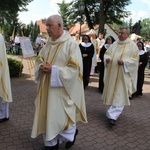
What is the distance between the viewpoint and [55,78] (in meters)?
3.64

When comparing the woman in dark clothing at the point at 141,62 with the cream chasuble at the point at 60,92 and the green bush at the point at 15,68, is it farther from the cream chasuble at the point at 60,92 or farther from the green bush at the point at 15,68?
the cream chasuble at the point at 60,92

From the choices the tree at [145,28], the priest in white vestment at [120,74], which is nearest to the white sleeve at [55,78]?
the priest in white vestment at [120,74]

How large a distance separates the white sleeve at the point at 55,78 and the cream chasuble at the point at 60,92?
0.05m

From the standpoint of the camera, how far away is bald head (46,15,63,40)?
3631 mm

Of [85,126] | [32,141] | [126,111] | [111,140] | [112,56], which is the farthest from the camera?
[126,111]

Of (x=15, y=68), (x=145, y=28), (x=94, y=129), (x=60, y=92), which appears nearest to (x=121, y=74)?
(x=94, y=129)

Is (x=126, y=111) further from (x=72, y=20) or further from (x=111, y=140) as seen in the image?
(x=72, y=20)

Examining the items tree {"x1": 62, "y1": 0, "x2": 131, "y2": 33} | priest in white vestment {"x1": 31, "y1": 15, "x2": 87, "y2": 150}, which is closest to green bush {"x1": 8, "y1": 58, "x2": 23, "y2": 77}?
priest in white vestment {"x1": 31, "y1": 15, "x2": 87, "y2": 150}

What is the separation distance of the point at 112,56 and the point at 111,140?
1927 millimetres

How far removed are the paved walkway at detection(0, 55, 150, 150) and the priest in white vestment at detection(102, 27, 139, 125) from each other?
1.33 feet

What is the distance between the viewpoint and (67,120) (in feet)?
12.5

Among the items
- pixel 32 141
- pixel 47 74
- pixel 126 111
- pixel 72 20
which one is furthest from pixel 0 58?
pixel 72 20

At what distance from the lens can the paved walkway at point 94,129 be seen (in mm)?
4379

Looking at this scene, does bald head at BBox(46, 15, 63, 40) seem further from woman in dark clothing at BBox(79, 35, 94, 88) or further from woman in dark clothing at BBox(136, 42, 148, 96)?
woman in dark clothing at BBox(136, 42, 148, 96)
